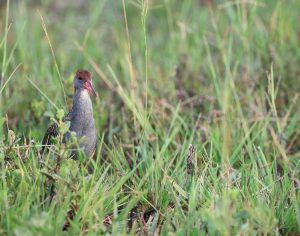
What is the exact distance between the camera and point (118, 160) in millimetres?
3848

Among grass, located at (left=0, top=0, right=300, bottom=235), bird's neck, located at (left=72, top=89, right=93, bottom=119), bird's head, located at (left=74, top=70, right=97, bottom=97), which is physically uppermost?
bird's head, located at (left=74, top=70, right=97, bottom=97)

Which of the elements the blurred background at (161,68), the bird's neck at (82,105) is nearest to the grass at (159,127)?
the blurred background at (161,68)

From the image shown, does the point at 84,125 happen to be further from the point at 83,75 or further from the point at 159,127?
the point at 159,127

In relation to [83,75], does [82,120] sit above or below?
below

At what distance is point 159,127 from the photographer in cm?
447

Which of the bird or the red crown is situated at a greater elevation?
the red crown

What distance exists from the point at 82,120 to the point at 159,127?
2.48 feet

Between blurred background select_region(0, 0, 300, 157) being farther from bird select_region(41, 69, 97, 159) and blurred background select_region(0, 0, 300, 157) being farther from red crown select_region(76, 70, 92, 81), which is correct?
red crown select_region(76, 70, 92, 81)

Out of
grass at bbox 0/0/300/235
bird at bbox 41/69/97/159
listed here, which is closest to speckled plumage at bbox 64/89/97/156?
bird at bbox 41/69/97/159

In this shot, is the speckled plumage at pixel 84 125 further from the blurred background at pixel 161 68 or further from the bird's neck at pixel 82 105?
the blurred background at pixel 161 68

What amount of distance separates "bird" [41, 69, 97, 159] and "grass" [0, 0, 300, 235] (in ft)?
0.34

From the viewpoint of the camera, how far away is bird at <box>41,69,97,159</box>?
3842 mm

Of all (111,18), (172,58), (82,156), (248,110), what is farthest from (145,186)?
(111,18)

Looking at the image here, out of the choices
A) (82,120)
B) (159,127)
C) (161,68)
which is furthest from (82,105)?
(161,68)
